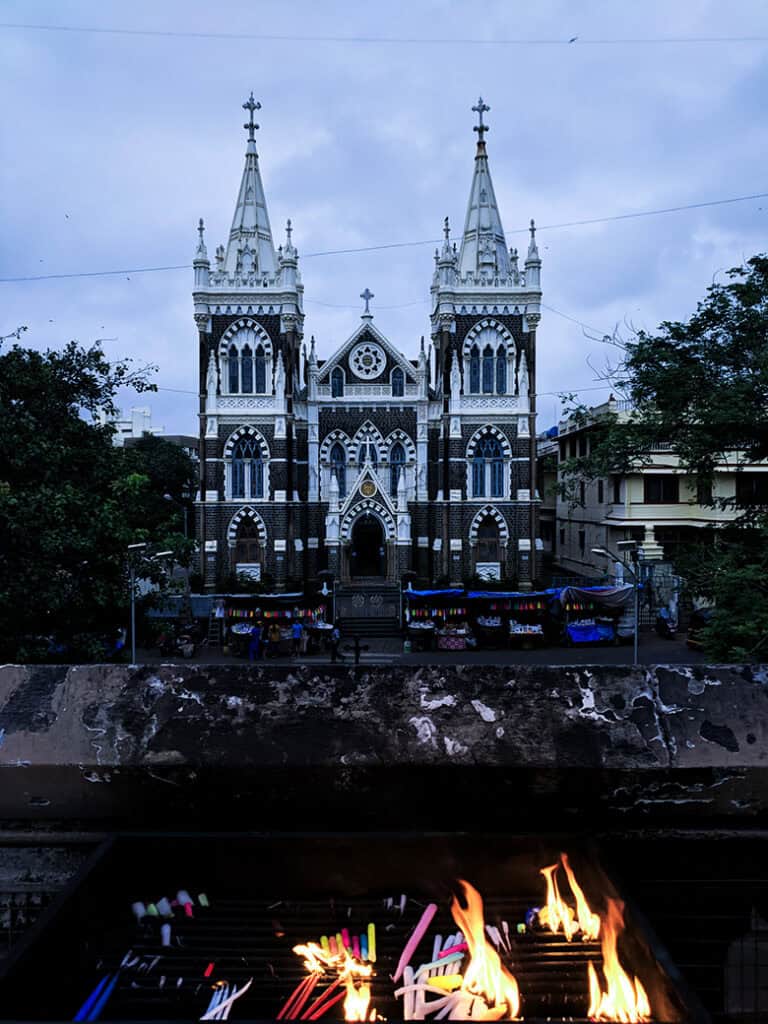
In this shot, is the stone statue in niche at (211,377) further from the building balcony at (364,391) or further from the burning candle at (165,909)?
the burning candle at (165,909)

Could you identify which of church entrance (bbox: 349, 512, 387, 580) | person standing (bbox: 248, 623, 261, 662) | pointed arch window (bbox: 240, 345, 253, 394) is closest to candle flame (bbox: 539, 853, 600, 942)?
person standing (bbox: 248, 623, 261, 662)

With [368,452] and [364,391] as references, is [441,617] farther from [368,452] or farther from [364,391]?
[364,391]

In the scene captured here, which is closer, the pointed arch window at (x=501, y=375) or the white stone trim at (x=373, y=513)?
the white stone trim at (x=373, y=513)

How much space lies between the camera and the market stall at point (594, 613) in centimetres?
2303

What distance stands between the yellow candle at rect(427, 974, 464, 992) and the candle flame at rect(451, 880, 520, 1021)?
0.01 meters

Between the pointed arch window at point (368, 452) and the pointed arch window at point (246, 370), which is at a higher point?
the pointed arch window at point (246, 370)

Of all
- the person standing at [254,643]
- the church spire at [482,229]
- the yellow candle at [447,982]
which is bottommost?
the person standing at [254,643]

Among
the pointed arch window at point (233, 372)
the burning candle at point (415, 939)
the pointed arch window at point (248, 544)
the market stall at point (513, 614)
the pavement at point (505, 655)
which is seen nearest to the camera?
the burning candle at point (415, 939)

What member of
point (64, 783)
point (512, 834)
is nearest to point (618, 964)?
point (512, 834)

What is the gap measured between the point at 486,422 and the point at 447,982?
29.1 m

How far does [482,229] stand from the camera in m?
31.7

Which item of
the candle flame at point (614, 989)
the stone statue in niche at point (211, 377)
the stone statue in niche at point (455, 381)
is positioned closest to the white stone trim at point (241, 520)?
the stone statue in niche at point (211, 377)

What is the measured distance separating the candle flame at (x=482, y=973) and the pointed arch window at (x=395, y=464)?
93.6 ft

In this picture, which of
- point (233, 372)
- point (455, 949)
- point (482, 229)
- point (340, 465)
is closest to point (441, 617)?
point (340, 465)
